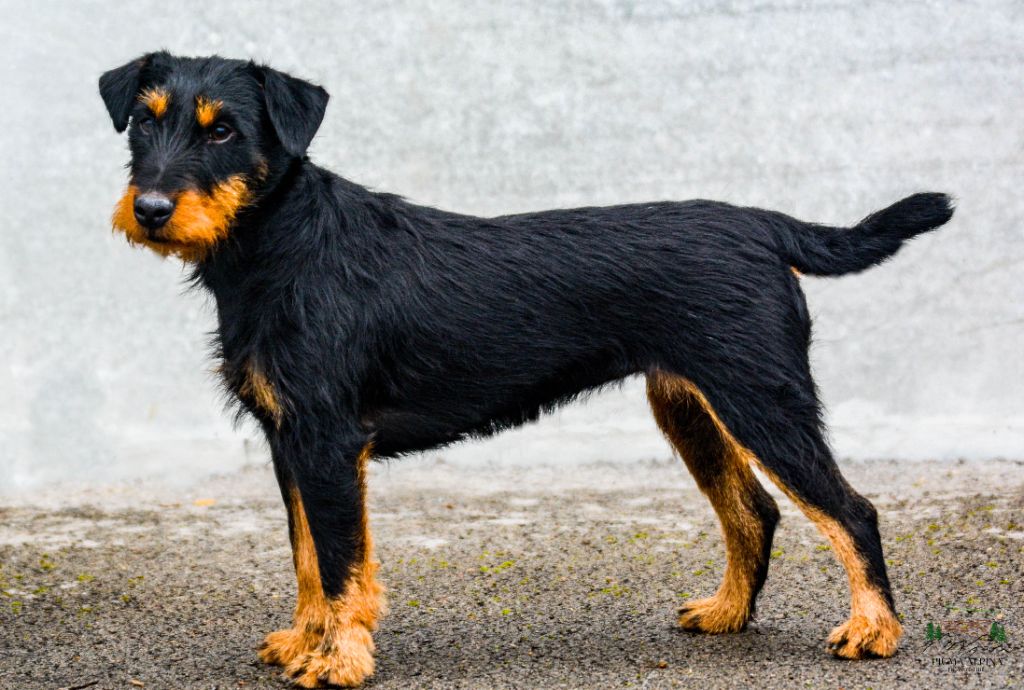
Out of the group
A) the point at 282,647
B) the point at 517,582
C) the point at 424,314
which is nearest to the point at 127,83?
the point at 424,314

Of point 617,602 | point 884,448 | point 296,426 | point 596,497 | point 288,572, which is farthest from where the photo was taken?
point 884,448

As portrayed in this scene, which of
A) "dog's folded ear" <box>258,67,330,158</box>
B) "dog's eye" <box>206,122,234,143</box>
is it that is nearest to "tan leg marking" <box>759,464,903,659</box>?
"dog's folded ear" <box>258,67,330,158</box>

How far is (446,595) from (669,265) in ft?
7.04

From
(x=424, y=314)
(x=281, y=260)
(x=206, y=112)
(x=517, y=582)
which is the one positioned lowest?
(x=517, y=582)

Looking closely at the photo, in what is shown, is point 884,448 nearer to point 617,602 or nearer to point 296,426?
point 617,602

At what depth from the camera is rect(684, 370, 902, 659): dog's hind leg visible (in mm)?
4750

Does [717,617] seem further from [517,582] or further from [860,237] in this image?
[860,237]

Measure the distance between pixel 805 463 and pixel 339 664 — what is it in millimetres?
1893

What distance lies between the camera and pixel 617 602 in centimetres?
593

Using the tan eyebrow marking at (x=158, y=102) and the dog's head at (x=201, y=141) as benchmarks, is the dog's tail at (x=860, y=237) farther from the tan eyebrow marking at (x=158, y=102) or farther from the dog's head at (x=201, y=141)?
the tan eyebrow marking at (x=158, y=102)

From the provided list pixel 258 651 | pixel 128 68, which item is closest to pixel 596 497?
pixel 258 651

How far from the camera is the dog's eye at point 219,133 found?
180 inches

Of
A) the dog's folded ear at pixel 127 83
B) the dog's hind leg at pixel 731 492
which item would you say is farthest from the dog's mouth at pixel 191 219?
the dog's hind leg at pixel 731 492

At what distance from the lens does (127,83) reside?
484 cm
